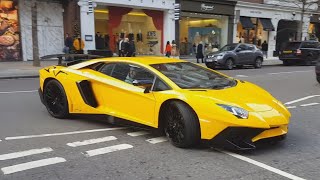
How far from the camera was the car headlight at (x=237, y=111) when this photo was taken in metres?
5.11

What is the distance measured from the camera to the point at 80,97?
6.94 m

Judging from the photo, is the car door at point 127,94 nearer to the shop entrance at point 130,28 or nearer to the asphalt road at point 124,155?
the asphalt road at point 124,155

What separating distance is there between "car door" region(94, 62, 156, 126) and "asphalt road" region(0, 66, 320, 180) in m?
0.31

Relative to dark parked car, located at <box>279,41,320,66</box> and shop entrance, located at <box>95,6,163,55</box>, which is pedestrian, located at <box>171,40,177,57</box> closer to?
shop entrance, located at <box>95,6,163,55</box>

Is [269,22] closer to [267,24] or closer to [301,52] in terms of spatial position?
[267,24]

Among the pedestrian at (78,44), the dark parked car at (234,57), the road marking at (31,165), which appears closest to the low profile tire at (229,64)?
the dark parked car at (234,57)

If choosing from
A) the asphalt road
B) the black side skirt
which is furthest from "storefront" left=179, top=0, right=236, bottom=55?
the asphalt road

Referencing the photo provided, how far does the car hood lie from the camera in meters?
5.30

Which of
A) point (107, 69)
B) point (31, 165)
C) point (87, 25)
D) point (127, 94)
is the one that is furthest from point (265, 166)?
point (87, 25)

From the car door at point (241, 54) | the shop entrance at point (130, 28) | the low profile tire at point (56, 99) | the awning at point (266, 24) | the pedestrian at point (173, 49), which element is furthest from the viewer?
the awning at point (266, 24)

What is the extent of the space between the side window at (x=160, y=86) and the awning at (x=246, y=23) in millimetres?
27829

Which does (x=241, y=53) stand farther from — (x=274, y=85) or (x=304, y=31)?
(x=304, y=31)

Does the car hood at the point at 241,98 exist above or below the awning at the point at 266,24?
below

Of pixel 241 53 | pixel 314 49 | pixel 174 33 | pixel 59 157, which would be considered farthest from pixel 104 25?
pixel 59 157
